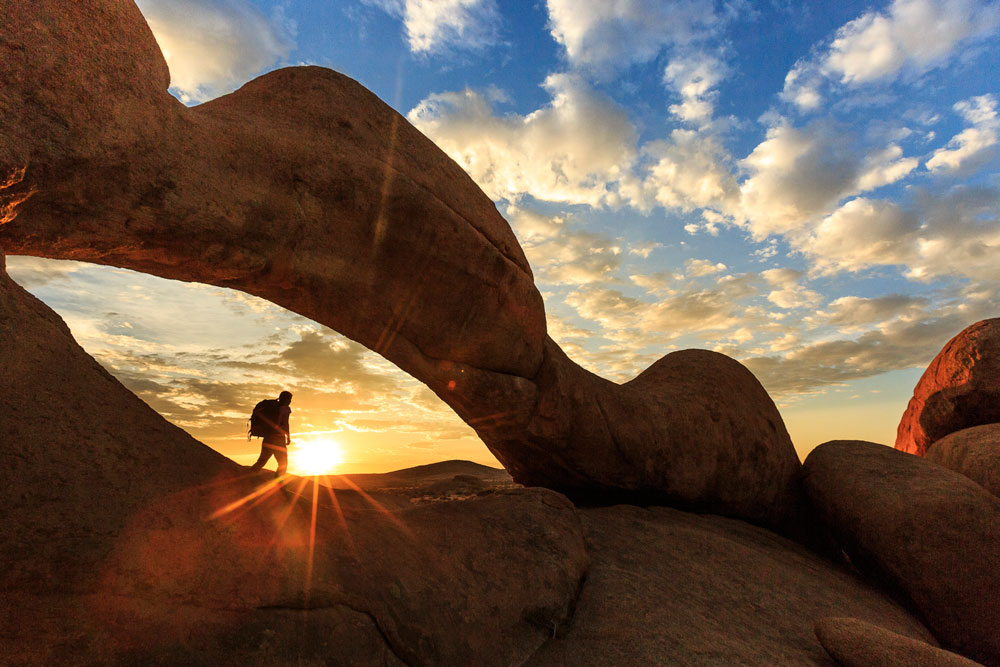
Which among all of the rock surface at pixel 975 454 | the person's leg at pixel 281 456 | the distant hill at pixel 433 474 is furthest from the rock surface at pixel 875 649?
the distant hill at pixel 433 474

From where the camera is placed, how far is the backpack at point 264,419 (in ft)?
26.2

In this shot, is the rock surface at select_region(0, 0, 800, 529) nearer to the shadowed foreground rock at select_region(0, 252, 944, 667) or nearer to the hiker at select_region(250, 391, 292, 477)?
the shadowed foreground rock at select_region(0, 252, 944, 667)

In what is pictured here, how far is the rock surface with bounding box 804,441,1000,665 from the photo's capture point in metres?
6.46

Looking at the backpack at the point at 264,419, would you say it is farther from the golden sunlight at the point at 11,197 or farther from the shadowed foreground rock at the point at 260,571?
the golden sunlight at the point at 11,197

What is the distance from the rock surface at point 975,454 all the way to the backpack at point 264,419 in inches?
439

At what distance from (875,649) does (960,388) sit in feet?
28.6

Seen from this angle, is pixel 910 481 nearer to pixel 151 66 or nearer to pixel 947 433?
pixel 947 433

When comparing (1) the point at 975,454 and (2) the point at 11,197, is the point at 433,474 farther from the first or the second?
(2) the point at 11,197

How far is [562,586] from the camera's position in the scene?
4.83m

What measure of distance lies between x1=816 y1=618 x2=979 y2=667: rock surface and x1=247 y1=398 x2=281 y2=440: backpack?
744cm

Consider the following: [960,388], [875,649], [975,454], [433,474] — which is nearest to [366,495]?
[875,649]

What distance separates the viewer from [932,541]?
6742 millimetres

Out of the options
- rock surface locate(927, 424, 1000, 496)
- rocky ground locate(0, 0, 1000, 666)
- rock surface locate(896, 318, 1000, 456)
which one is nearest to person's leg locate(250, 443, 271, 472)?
rocky ground locate(0, 0, 1000, 666)

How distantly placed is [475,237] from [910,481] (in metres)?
7.13
